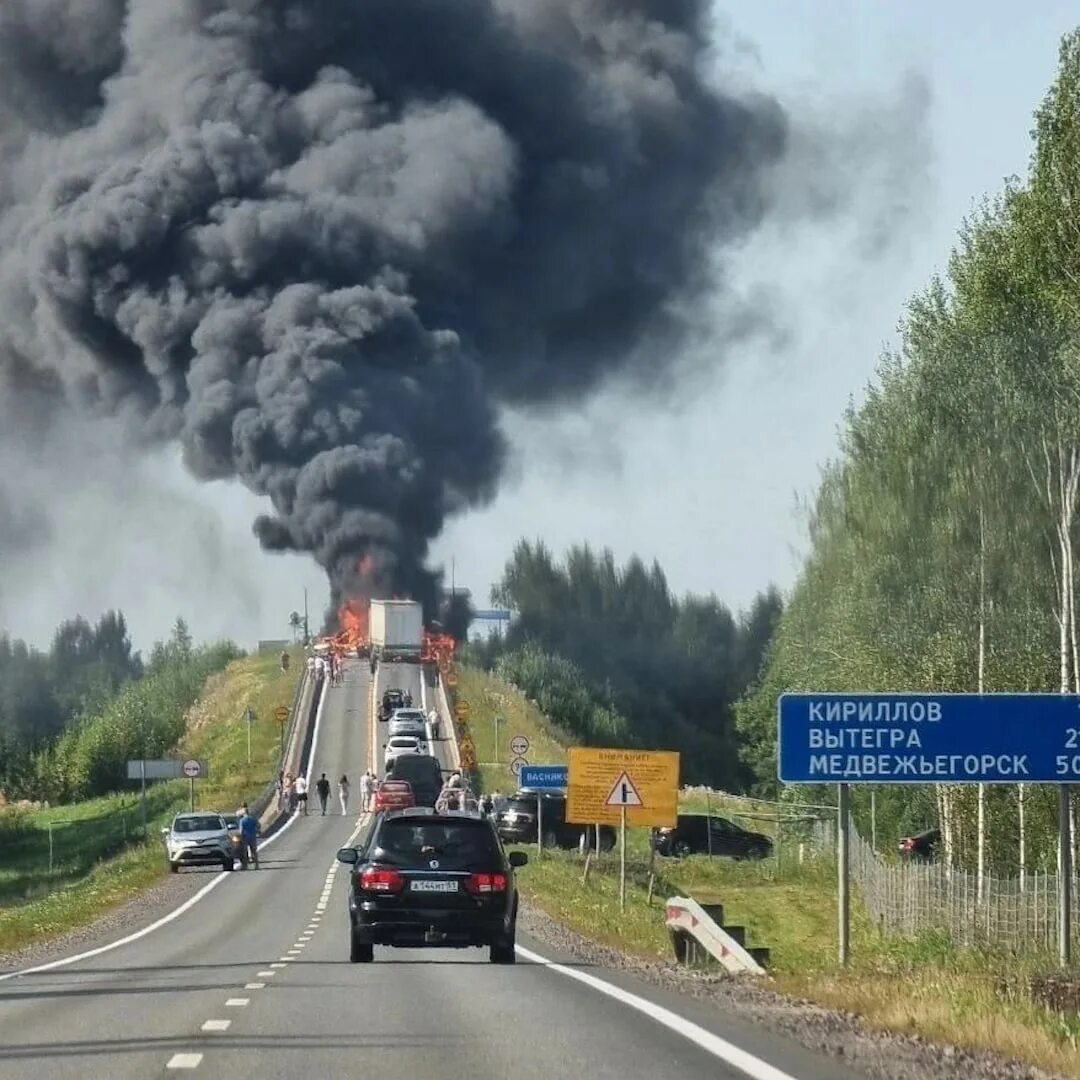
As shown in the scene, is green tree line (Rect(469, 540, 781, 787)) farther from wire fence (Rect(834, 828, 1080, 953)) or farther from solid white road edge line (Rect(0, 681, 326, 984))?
wire fence (Rect(834, 828, 1080, 953))

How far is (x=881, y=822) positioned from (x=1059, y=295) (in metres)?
34.3

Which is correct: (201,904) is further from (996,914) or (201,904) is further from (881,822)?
(881,822)

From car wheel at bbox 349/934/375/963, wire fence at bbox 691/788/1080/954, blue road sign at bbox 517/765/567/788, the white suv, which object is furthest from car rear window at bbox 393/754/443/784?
car wheel at bbox 349/934/375/963

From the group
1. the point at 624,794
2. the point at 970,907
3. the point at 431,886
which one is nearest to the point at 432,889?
the point at 431,886

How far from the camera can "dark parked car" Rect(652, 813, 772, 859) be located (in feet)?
208

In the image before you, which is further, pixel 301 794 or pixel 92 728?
pixel 92 728

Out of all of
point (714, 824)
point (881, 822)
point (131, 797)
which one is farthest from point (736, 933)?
point (131, 797)

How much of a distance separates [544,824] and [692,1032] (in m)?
49.4

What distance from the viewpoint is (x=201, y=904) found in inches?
1638

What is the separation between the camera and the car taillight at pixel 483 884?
2173 centimetres

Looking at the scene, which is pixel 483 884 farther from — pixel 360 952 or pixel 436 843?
pixel 360 952

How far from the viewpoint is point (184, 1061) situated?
1131 centimetres

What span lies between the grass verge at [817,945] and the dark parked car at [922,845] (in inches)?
86.8

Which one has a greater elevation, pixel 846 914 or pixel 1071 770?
pixel 1071 770
